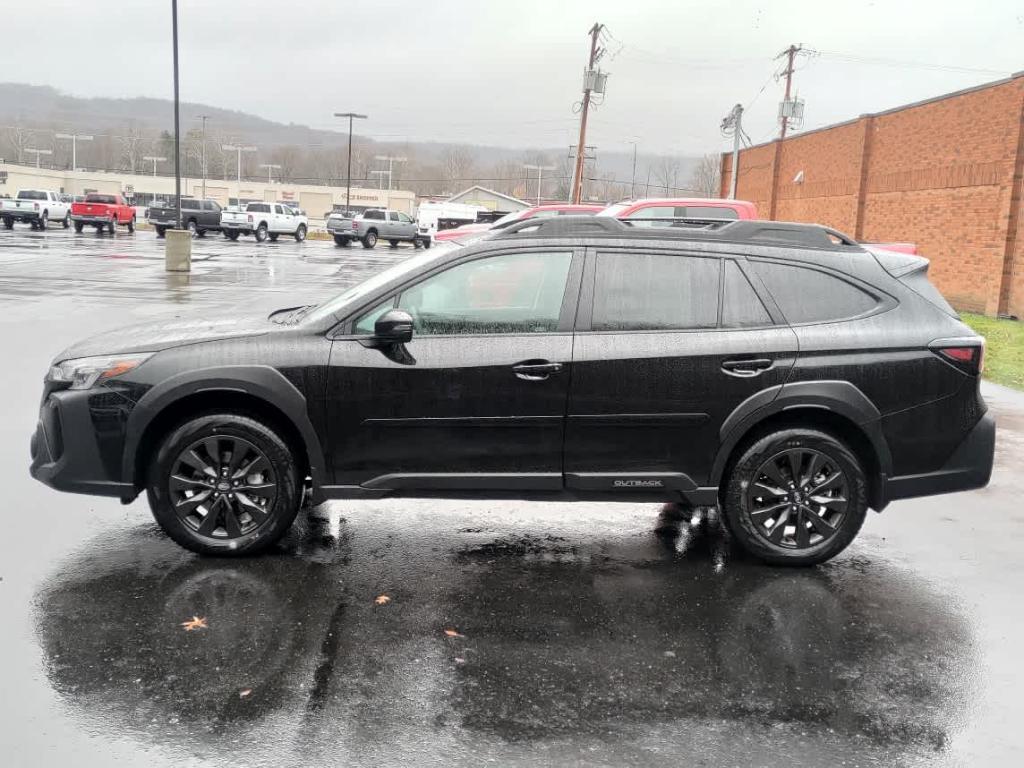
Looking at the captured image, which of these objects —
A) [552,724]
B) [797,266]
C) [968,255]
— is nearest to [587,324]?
[797,266]

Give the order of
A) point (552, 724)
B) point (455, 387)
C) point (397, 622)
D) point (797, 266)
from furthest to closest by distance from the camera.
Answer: point (797, 266) → point (455, 387) → point (397, 622) → point (552, 724)

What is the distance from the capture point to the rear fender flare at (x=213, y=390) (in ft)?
16.7

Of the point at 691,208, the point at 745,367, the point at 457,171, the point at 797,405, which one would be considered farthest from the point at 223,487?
the point at 457,171

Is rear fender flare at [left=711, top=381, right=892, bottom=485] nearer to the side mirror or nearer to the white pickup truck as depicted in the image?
the side mirror

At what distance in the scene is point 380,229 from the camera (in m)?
52.2

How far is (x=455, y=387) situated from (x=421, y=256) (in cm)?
99

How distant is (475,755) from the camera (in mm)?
3412

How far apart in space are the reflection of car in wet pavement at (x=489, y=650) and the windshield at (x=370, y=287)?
4.32ft

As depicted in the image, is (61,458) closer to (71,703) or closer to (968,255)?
(71,703)

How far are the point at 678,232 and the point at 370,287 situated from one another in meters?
1.77

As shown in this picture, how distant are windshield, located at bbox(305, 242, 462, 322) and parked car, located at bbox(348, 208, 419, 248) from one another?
4616cm

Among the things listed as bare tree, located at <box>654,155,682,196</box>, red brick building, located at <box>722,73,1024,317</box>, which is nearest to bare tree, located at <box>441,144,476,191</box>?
bare tree, located at <box>654,155,682,196</box>

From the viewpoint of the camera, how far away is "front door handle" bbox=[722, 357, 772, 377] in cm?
525

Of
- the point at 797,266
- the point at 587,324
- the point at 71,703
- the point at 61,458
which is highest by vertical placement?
the point at 797,266
